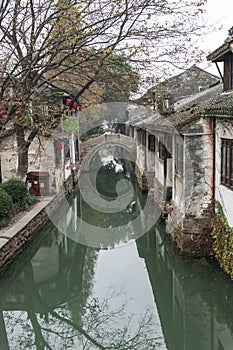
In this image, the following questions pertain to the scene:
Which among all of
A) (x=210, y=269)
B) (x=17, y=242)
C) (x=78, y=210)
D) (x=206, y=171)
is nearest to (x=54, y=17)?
(x=206, y=171)

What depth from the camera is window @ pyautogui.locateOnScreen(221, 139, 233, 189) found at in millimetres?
8117

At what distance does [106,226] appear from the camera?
14.7 m

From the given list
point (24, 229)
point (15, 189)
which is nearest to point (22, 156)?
point (15, 189)

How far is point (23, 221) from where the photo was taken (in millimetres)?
12109

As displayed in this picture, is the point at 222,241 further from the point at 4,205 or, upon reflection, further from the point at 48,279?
the point at 4,205

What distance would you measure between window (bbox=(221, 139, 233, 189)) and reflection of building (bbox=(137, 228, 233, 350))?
225 cm

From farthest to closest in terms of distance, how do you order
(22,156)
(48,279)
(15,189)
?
(15,189)
(22,156)
(48,279)

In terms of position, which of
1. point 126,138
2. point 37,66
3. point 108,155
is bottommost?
point 108,155

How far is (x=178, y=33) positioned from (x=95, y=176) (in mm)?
19371

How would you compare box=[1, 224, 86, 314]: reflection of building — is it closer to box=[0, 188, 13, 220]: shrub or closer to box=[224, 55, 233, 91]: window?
box=[0, 188, 13, 220]: shrub

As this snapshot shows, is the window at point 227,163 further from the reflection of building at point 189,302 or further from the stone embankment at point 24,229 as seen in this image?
the stone embankment at point 24,229

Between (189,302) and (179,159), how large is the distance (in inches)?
160

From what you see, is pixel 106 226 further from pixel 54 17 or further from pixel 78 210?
pixel 54 17

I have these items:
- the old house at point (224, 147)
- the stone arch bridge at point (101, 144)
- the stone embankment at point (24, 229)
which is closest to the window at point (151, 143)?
the stone embankment at point (24, 229)
